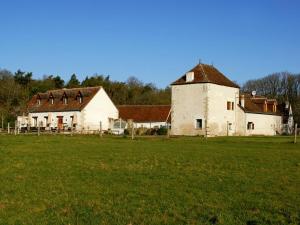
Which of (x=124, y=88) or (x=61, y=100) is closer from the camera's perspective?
(x=61, y=100)

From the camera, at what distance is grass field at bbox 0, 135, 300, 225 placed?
839cm

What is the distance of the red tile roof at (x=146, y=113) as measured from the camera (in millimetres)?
62719

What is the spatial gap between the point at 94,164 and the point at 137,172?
2244 millimetres

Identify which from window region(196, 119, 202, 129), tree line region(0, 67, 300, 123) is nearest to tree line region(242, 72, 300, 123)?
tree line region(0, 67, 300, 123)

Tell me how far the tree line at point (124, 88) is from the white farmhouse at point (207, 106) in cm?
2249

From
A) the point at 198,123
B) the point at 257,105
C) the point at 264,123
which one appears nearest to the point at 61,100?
the point at 198,123

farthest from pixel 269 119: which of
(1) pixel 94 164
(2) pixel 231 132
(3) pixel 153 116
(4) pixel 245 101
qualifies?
(1) pixel 94 164

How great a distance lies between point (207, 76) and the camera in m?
52.6

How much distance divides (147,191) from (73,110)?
4949cm

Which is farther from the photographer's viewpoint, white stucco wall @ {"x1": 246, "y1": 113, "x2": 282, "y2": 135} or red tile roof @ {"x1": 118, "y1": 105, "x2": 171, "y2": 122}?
red tile roof @ {"x1": 118, "y1": 105, "x2": 171, "y2": 122}

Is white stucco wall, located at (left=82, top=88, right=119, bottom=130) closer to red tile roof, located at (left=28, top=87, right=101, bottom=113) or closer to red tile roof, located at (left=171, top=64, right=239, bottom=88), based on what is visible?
red tile roof, located at (left=28, top=87, right=101, bottom=113)

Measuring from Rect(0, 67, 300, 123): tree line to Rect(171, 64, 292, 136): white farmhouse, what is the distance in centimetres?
2249

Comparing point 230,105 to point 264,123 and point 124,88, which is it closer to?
point 264,123

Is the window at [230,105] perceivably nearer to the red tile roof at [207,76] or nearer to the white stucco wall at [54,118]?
the red tile roof at [207,76]
